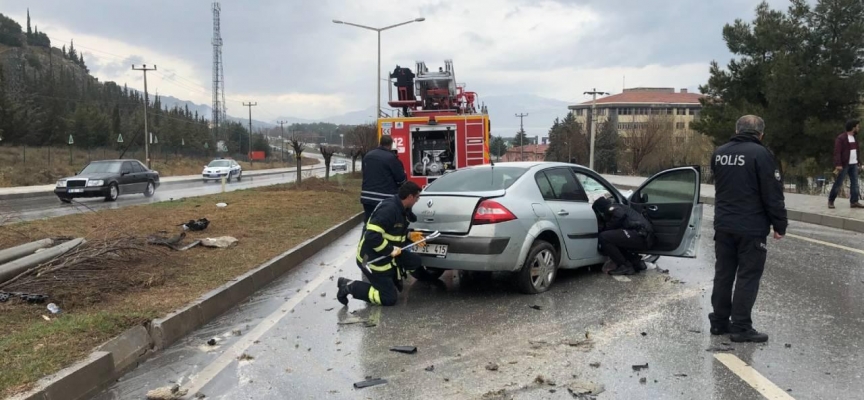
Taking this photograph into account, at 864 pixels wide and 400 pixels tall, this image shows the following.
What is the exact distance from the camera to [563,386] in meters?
3.83

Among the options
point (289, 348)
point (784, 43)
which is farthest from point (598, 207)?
point (784, 43)

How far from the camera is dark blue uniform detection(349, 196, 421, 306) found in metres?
5.86

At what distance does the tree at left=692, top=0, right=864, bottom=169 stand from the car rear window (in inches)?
799

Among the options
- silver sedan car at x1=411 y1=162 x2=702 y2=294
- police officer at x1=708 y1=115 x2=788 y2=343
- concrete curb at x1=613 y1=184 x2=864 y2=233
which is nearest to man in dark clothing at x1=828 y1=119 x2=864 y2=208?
concrete curb at x1=613 y1=184 x2=864 y2=233

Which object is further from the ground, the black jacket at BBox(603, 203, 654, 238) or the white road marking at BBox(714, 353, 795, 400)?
the black jacket at BBox(603, 203, 654, 238)

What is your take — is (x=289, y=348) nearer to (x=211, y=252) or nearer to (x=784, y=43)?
(x=211, y=252)

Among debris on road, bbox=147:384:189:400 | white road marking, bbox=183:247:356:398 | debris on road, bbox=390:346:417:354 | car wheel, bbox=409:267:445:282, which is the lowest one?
white road marking, bbox=183:247:356:398

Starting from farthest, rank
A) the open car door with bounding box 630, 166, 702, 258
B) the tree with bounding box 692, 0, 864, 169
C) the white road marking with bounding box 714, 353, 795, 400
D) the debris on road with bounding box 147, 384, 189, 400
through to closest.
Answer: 1. the tree with bounding box 692, 0, 864, 169
2. the open car door with bounding box 630, 166, 702, 258
3. the debris on road with bounding box 147, 384, 189, 400
4. the white road marking with bounding box 714, 353, 795, 400

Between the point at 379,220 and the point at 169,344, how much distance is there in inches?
84.6

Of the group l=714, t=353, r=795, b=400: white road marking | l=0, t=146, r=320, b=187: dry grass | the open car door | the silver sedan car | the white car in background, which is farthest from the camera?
the white car in background

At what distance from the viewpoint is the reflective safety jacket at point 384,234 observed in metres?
5.85

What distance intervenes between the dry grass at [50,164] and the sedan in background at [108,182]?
1153 centimetres

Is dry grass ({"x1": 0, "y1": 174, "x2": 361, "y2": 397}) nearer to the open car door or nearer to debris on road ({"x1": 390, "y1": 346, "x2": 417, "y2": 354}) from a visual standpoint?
debris on road ({"x1": 390, "y1": 346, "x2": 417, "y2": 354})

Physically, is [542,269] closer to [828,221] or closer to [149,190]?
[828,221]
